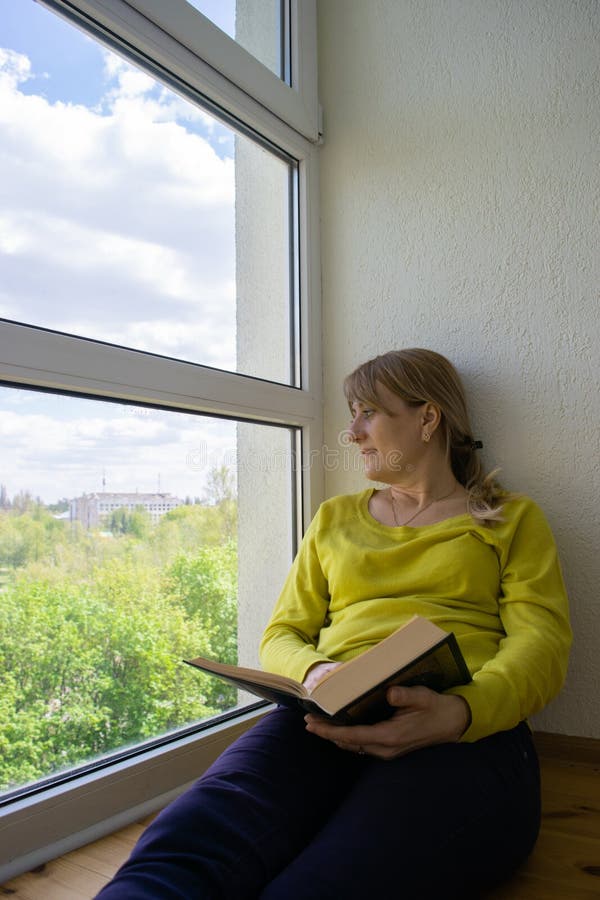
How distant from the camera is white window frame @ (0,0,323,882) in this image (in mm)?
1165

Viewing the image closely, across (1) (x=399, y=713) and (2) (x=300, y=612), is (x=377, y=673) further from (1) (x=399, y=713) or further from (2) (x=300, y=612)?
(2) (x=300, y=612)

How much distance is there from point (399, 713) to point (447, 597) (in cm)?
34

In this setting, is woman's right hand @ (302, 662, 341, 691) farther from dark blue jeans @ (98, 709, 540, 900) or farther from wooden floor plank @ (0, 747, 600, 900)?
wooden floor plank @ (0, 747, 600, 900)

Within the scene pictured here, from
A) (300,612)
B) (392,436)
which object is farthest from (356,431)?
(300,612)

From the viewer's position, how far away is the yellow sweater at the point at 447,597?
117 cm

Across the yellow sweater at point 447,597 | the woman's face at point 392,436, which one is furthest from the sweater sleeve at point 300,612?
the woman's face at point 392,436

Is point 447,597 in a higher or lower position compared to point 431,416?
lower

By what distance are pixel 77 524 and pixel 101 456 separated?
0.44ft

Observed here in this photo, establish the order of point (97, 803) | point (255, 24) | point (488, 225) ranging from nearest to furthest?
point (97, 803)
point (488, 225)
point (255, 24)

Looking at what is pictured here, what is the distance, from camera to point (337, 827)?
90 cm

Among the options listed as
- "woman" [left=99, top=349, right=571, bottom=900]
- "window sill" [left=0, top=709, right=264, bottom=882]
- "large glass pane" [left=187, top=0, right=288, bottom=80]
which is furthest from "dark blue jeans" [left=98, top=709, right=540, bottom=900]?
"large glass pane" [left=187, top=0, right=288, bottom=80]

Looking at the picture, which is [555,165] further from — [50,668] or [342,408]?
[50,668]

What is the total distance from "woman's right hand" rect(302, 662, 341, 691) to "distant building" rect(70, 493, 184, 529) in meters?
0.46

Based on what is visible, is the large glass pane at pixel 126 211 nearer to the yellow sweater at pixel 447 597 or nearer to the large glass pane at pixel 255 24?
the large glass pane at pixel 255 24
